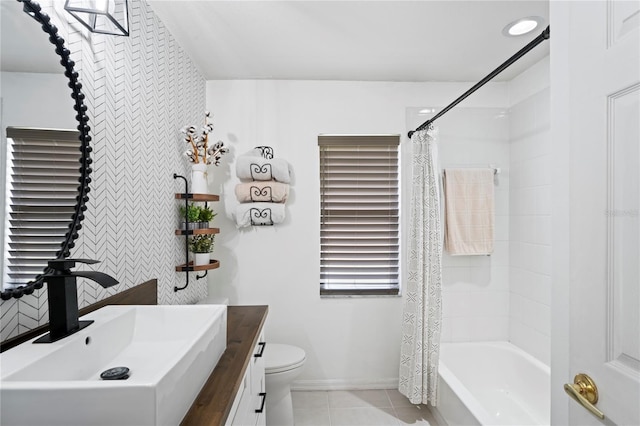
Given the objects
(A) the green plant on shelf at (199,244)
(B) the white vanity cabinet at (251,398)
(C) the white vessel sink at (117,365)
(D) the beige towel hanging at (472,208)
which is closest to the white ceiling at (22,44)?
(C) the white vessel sink at (117,365)

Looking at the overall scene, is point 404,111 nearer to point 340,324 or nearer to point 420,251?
point 420,251

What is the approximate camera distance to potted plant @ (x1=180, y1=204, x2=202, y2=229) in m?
2.08

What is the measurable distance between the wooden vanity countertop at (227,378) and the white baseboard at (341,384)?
122 cm

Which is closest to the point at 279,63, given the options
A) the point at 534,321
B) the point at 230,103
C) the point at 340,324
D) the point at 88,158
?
the point at 230,103

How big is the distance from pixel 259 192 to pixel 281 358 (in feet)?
3.64

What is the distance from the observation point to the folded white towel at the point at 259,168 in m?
2.42

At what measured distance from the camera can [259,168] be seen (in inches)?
95.3

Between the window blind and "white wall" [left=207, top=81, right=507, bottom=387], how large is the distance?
1.53 meters

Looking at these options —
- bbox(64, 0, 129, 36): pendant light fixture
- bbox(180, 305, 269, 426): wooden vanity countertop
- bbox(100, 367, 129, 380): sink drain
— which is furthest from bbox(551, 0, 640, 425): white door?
bbox(64, 0, 129, 36): pendant light fixture

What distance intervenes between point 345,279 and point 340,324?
35cm

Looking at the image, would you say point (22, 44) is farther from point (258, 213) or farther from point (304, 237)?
point (304, 237)

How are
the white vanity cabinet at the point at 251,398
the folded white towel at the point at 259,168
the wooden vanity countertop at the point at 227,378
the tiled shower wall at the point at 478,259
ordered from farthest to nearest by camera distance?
1. the tiled shower wall at the point at 478,259
2. the folded white towel at the point at 259,168
3. the white vanity cabinet at the point at 251,398
4. the wooden vanity countertop at the point at 227,378

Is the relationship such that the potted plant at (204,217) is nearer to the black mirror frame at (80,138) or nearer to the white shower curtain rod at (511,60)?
the black mirror frame at (80,138)

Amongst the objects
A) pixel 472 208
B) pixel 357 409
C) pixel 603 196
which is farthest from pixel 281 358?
pixel 603 196
